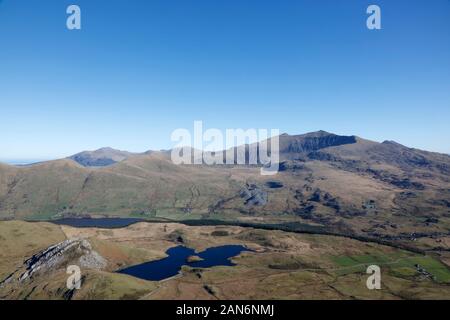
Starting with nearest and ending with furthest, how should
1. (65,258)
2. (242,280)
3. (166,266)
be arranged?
(242,280), (65,258), (166,266)

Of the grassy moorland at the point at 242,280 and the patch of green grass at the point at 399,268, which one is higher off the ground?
the grassy moorland at the point at 242,280
